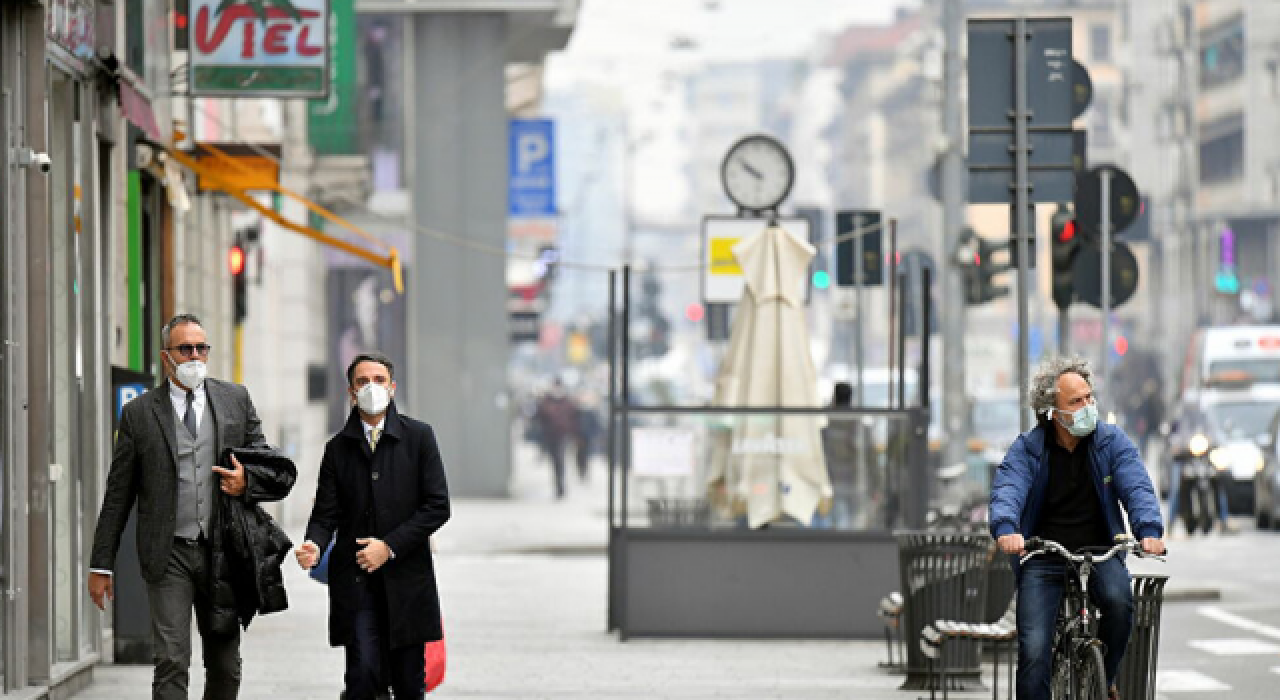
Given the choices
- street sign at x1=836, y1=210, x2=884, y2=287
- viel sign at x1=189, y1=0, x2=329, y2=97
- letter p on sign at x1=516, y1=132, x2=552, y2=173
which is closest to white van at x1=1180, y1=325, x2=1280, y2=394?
letter p on sign at x1=516, y1=132, x2=552, y2=173

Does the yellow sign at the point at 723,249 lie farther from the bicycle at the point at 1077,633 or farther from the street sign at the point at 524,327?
the street sign at the point at 524,327

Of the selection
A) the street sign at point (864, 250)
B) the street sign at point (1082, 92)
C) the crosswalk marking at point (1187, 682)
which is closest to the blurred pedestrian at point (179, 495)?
the crosswalk marking at point (1187, 682)

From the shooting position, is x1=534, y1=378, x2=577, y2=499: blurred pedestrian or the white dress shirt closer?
the white dress shirt

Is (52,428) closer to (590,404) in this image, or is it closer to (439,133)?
(439,133)

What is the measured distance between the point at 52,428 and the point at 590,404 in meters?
58.9

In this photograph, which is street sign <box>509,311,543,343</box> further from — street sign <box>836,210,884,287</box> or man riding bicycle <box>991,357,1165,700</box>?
man riding bicycle <box>991,357,1165,700</box>

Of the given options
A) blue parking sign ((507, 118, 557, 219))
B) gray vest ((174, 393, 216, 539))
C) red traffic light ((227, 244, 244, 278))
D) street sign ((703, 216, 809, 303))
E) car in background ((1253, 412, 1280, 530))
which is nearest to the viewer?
gray vest ((174, 393, 216, 539))

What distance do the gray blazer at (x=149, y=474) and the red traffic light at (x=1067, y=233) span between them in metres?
10.5

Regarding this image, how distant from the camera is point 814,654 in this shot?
1572 centimetres

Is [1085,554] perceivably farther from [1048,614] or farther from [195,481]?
[195,481]

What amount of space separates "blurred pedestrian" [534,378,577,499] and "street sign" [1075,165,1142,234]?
2242 cm

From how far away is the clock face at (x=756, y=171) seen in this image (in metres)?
23.2

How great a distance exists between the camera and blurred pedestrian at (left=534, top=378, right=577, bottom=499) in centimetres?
4206

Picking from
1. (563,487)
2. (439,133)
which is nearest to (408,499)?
(439,133)
